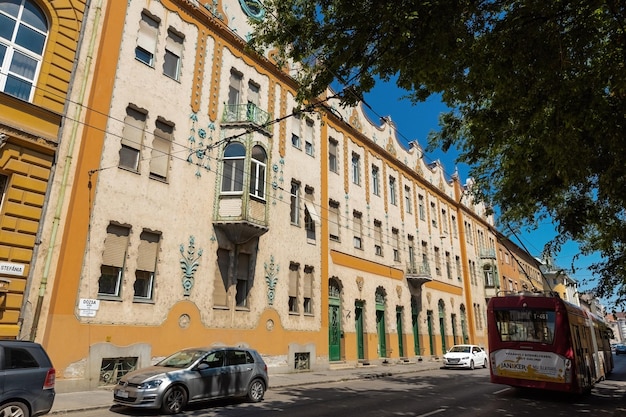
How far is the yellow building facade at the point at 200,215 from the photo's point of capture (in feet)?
42.4

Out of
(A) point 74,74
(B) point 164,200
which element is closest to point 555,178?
(B) point 164,200

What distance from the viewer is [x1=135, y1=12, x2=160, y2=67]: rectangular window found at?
15852mm

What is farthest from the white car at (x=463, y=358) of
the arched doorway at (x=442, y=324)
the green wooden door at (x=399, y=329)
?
the arched doorway at (x=442, y=324)

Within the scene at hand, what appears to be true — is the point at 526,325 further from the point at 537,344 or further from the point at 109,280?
the point at 109,280

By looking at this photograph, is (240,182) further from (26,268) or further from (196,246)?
(26,268)

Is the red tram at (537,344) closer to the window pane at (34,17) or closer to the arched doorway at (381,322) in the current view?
the arched doorway at (381,322)

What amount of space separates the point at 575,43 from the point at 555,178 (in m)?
4.63

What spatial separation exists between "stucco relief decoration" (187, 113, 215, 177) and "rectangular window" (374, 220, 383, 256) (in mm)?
13900

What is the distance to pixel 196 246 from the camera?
16.2 meters

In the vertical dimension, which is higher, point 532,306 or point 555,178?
point 555,178

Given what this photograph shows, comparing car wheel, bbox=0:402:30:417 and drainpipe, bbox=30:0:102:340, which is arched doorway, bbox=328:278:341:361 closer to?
drainpipe, bbox=30:0:102:340

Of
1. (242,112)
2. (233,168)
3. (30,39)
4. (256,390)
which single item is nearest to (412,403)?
(256,390)

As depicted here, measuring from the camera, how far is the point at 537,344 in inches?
514

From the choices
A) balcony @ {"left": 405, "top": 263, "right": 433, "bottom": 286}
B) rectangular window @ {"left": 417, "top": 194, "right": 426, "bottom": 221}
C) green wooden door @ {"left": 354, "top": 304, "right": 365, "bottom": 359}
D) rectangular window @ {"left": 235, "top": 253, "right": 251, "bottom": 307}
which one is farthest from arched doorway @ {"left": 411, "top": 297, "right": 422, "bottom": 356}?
rectangular window @ {"left": 235, "top": 253, "right": 251, "bottom": 307}
